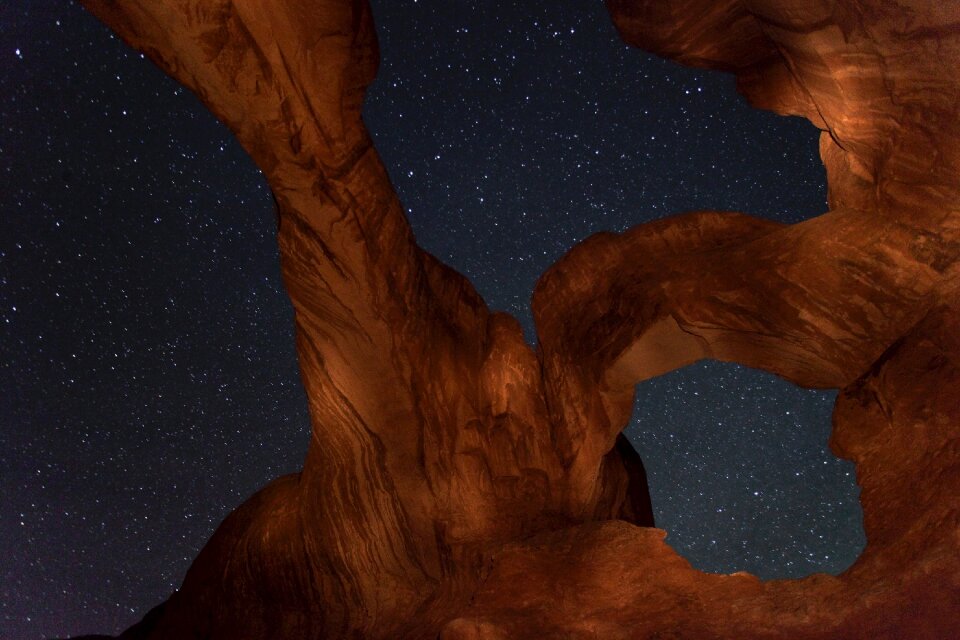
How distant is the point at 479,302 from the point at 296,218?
231 centimetres

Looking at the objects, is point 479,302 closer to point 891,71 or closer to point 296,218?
point 296,218

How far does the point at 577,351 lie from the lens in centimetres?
766

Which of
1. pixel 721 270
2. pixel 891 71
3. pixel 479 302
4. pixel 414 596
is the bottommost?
pixel 414 596

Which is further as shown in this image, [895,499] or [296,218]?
[296,218]

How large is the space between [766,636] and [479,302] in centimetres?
449

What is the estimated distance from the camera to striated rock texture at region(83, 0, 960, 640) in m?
4.79

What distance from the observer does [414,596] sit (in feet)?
23.2

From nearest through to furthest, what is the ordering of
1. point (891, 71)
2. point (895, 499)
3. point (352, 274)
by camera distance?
point (895, 499)
point (891, 71)
point (352, 274)

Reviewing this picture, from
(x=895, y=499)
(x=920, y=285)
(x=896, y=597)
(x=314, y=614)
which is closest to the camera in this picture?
(x=896, y=597)

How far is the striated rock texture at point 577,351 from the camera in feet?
15.7

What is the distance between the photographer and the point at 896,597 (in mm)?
3871

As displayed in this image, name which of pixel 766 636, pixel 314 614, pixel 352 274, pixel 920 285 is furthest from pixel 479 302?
pixel 766 636

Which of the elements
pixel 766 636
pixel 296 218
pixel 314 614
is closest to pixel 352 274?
pixel 296 218

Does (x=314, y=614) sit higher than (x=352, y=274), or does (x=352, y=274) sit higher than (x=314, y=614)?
(x=352, y=274)
